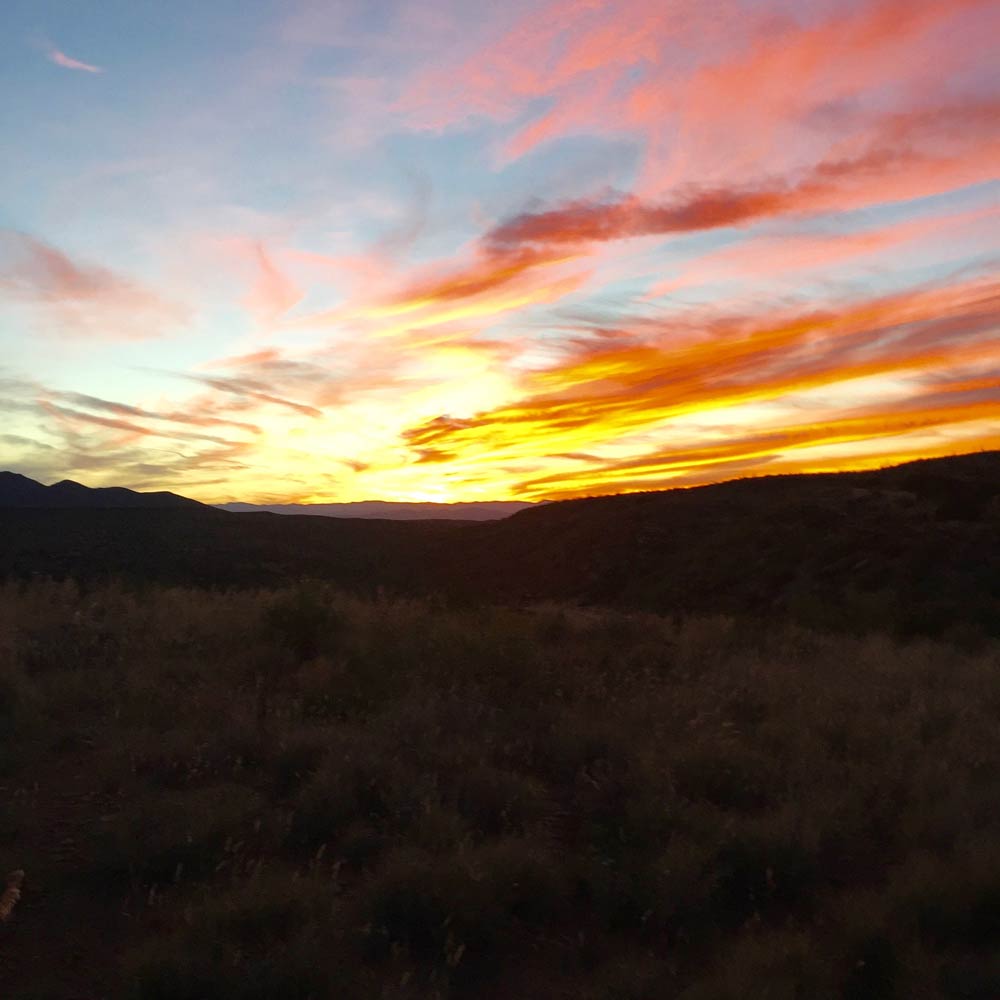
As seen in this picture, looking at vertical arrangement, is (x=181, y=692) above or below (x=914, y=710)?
above

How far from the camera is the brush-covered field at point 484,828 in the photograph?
4230 millimetres

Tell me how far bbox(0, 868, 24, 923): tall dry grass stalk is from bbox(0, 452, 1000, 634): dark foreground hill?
979 centimetres

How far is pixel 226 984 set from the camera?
3.89 meters

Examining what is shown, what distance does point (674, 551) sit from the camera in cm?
3931

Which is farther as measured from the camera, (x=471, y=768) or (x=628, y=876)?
(x=471, y=768)

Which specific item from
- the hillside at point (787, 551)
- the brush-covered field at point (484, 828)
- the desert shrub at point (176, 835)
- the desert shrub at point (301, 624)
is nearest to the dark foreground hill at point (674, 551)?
the hillside at point (787, 551)

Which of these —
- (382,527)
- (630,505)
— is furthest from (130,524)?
(630,505)

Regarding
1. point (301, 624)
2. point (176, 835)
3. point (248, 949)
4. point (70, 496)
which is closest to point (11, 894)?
point (176, 835)

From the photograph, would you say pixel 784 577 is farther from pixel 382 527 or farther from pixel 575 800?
pixel 382 527

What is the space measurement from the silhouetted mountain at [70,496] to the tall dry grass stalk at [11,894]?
94.4 metres

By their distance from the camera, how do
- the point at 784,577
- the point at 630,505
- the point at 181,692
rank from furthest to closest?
the point at 630,505 < the point at 784,577 < the point at 181,692

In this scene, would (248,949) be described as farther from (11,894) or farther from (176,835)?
(11,894)

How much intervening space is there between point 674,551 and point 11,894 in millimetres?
36228

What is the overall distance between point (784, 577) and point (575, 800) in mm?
25497
